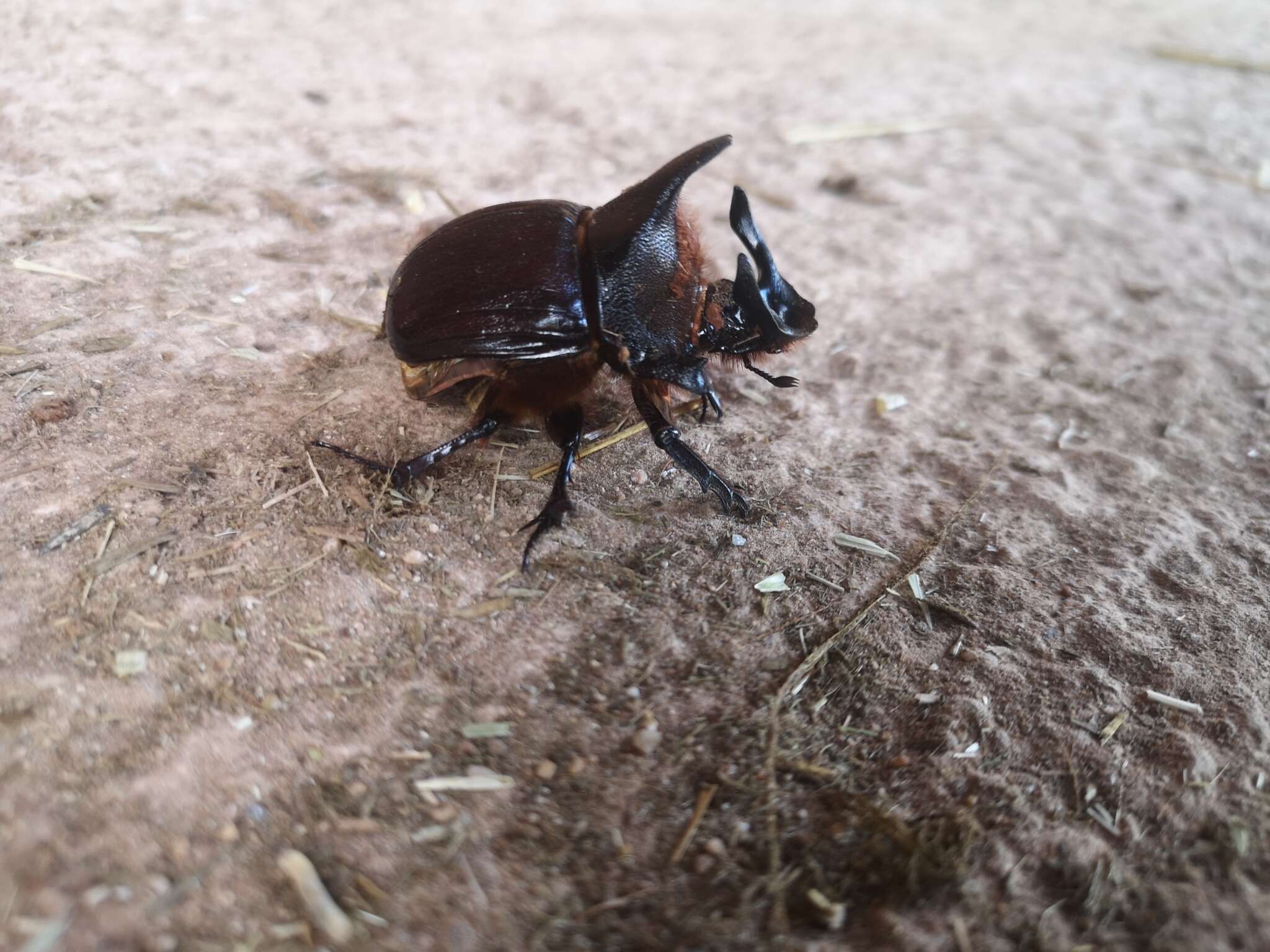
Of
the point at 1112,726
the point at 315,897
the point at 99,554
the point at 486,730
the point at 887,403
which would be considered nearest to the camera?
the point at 315,897

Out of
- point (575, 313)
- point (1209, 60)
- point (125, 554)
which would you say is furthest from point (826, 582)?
point (1209, 60)

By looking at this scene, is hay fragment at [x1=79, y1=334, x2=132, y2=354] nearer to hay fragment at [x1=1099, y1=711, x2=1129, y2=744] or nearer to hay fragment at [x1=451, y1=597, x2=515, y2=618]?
hay fragment at [x1=451, y1=597, x2=515, y2=618]

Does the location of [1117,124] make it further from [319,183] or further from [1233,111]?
[319,183]

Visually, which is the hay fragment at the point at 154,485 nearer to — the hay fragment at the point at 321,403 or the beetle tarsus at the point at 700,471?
the hay fragment at the point at 321,403

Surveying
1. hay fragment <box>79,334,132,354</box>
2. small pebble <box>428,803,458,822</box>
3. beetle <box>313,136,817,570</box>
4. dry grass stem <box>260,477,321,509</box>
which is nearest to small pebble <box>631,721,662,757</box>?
small pebble <box>428,803,458,822</box>

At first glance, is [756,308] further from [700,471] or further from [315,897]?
[315,897]

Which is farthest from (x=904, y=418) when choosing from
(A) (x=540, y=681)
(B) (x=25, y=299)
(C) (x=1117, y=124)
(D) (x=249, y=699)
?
(C) (x=1117, y=124)
